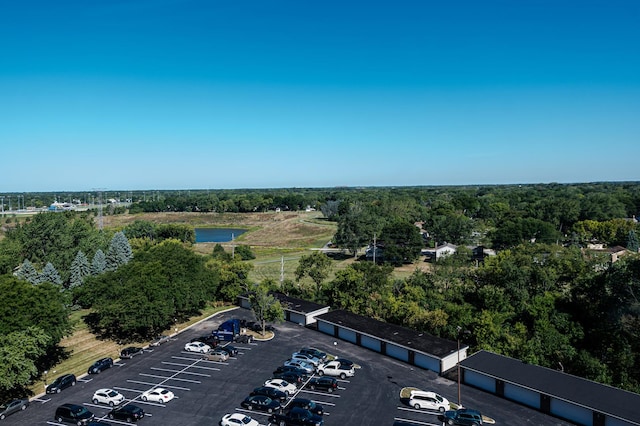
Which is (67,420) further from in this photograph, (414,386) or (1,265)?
(1,265)

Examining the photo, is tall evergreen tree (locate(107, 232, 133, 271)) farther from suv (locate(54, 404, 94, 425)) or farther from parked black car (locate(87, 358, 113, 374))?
suv (locate(54, 404, 94, 425))

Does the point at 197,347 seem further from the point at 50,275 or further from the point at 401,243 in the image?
the point at 401,243

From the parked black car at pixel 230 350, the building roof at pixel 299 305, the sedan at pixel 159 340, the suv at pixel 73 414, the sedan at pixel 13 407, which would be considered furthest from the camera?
the building roof at pixel 299 305

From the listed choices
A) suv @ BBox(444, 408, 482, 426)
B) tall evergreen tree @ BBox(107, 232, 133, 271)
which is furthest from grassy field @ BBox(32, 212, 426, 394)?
suv @ BBox(444, 408, 482, 426)

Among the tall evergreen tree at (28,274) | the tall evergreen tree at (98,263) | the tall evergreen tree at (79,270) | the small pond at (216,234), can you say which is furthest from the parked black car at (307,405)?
the small pond at (216,234)

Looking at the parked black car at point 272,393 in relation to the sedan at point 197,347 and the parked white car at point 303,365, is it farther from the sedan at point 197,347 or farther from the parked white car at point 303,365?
the sedan at point 197,347

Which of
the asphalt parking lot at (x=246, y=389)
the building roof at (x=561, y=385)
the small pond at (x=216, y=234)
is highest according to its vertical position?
the building roof at (x=561, y=385)
